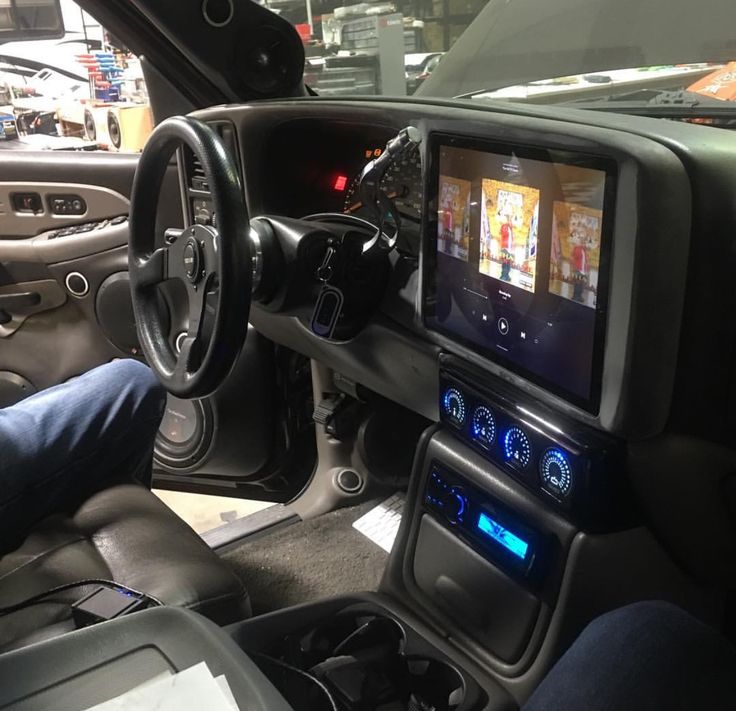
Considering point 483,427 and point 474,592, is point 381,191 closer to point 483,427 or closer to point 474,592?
point 483,427

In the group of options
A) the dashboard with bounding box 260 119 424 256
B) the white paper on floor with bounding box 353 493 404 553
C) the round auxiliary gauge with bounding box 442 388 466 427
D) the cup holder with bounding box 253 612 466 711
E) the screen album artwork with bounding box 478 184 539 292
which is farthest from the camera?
the white paper on floor with bounding box 353 493 404 553

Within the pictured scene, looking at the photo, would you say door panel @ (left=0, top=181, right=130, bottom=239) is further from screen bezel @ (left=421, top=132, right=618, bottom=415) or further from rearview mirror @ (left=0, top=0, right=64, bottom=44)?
screen bezel @ (left=421, top=132, right=618, bottom=415)

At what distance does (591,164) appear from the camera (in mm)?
862

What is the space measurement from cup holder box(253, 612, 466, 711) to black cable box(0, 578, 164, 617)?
19cm

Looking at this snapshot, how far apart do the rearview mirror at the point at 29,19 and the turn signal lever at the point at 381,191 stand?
1280mm

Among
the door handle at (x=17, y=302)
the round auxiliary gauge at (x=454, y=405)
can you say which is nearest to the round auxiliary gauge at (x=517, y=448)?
the round auxiliary gauge at (x=454, y=405)

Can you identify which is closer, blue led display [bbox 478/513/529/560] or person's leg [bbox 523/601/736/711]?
person's leg [bbox 523/601/736/711]

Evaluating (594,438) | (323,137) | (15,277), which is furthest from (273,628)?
(15,277)

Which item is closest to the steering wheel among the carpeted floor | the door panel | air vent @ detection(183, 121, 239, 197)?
air vent @ detection(183, 121, 239, 197)

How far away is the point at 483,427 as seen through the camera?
118cm

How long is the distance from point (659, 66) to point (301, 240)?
0.68 metres

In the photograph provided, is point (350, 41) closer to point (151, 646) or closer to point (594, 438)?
point (594, 438)

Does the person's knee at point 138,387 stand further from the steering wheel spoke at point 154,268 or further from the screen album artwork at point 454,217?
the screen album artwork at point 454,217

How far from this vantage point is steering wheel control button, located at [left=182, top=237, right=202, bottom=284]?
1165 millimetres
